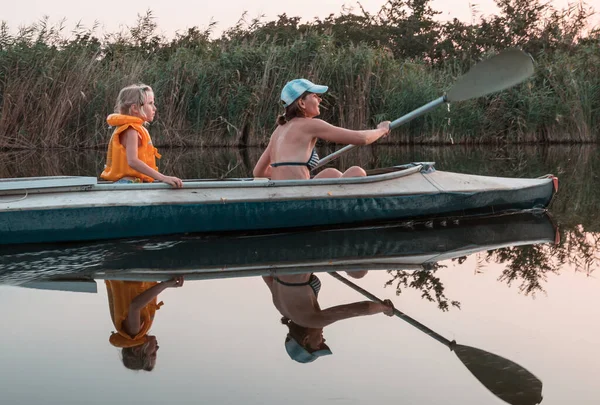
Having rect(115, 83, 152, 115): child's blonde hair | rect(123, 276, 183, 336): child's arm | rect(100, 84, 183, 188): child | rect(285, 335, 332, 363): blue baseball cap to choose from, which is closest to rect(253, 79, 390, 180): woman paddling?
rect(100, 84, 183, 188): child

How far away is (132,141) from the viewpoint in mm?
4938

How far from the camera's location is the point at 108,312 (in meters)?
3.13

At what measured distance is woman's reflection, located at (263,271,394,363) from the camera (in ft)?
8.69

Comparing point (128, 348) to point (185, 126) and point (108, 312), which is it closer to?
point (108, 312)

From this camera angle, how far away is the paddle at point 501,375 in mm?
2221

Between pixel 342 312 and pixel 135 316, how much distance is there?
2.50ft

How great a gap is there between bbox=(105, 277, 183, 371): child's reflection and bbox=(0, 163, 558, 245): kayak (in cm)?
110

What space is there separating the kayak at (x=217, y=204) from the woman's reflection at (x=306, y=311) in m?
1.22

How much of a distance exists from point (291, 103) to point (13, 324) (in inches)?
99.2

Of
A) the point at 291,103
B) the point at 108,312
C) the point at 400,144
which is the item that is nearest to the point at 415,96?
the point at 400,144

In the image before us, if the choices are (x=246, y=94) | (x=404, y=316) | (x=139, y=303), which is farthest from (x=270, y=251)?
(x=246, y=94)

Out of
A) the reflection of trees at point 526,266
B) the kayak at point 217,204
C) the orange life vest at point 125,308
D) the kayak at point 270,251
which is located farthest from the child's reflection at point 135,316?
the reflection of trees at point 526,266

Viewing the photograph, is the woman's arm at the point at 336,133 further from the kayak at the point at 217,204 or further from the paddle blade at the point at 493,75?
the paddle blade at the point at 493,75

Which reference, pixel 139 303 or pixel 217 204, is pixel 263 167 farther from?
pixel 139 303
